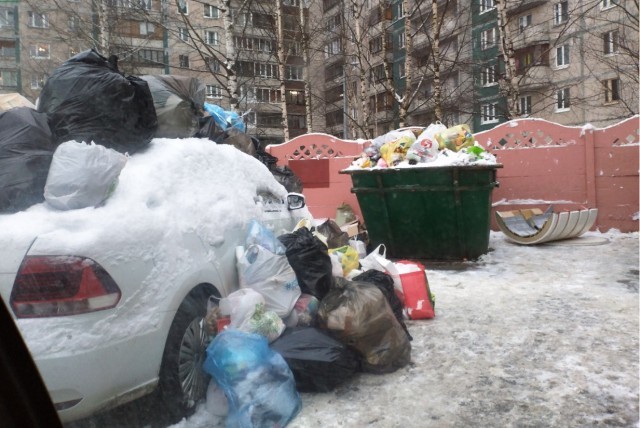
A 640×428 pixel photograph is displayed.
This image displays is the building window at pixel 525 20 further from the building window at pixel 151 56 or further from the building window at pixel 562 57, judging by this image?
the building window at pixel 151 56

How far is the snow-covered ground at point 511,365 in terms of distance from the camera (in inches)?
102

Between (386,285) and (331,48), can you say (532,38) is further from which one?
(386,285)

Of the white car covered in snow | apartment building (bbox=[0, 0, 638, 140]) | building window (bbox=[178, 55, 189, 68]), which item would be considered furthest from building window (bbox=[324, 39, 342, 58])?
the white car covered in snow

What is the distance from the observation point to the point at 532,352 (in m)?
3.41

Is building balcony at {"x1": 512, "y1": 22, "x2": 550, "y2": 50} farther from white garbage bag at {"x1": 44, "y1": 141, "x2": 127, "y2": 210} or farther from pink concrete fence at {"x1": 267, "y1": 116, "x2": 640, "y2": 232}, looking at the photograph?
white garbage bag at {"x1": 44, "y1": 141, "x2": 127, "y2": 210}

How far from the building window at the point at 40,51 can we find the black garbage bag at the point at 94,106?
17.4ft

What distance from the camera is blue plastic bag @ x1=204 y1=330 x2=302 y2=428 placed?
8.02 feet

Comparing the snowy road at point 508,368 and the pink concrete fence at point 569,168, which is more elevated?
the pink concrete fence at point 569,168

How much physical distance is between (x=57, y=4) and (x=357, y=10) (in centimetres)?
852

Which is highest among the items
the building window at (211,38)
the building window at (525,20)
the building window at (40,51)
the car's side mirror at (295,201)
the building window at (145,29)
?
the building window at (525,20)

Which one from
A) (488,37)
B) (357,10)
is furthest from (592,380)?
(488,37)

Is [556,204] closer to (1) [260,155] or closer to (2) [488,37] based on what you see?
(1) [260,155]

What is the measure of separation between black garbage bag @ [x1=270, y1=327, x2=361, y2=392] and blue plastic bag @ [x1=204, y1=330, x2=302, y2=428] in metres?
0.15

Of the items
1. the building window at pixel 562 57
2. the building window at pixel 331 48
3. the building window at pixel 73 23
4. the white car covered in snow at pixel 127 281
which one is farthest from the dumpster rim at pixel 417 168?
the building window at pixel 562 57
